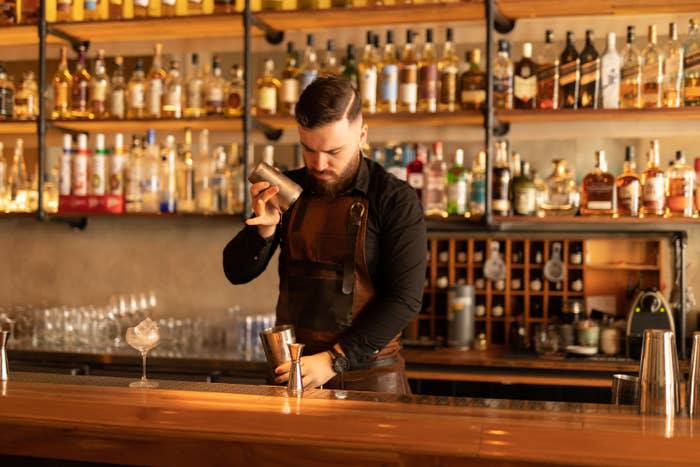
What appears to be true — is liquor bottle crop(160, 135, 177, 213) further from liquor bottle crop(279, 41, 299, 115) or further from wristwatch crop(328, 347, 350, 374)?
wristwatch crop(328, 347, 350, 374)

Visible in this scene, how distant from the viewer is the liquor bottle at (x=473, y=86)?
3639mm

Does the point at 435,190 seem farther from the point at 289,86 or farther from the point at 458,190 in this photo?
the point at 289,86

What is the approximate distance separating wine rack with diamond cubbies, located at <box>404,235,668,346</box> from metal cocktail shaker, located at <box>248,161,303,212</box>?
1.57 m

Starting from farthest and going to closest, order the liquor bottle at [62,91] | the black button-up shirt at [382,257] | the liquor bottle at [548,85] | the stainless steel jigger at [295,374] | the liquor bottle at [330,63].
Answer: the liquor bottle at [62,91], the liquor bottle at [330,63], the liquor bottle at [548,85], the black button-up shirt at [382,257], the stainless steel jigger at [295,374]

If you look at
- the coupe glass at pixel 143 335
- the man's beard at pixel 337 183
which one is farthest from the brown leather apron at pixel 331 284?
the coupe glass at pixel 143 335

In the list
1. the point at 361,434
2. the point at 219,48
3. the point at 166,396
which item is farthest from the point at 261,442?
the point at 219,48

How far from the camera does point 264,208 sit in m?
2.34

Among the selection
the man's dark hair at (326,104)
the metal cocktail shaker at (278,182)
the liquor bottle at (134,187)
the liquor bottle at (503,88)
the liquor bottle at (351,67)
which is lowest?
the metal cocktail shaker at (278,182)

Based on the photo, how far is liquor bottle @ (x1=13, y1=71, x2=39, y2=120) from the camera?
4207mm

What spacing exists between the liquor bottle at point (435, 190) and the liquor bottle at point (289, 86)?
2.08ft

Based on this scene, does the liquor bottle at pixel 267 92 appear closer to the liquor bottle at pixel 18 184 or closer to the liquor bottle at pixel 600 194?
the liquor bottle at pixel 18 184

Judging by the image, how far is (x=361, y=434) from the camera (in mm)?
1521

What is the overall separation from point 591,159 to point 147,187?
1921mm

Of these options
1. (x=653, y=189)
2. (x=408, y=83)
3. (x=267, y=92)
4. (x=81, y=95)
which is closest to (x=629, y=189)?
(x=653, y=189)
